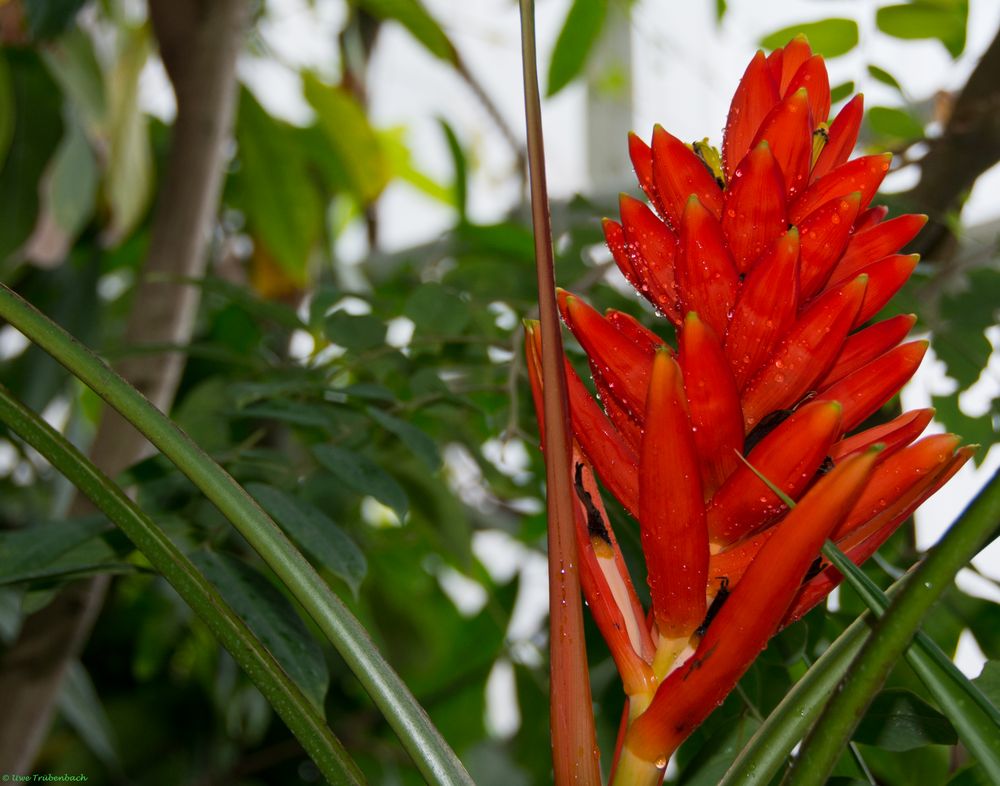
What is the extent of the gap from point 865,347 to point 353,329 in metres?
0.36

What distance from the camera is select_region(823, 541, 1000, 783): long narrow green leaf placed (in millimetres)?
243

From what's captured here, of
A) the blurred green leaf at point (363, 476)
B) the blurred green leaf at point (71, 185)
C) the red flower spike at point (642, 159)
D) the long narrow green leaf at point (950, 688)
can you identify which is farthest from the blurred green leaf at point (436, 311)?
the blurred green leaf at point (71, 185)

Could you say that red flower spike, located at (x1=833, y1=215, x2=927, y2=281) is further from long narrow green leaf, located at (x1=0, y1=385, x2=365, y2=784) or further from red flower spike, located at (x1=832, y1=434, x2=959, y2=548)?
long narrow green leaf, located at (x1=0, y1=385, x2=365, y2=784)

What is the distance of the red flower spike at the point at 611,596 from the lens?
12.8 inches

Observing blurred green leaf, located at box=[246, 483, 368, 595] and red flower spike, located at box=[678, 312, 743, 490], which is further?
blurred green leaf, located at box=[246, 483, 368, 595]

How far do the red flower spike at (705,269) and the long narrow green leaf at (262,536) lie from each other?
0.50 feet

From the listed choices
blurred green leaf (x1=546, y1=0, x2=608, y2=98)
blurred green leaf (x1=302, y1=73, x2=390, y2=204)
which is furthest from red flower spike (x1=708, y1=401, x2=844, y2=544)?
blurred green leaf (x1=302, y1=73, x2=390, y2=204)

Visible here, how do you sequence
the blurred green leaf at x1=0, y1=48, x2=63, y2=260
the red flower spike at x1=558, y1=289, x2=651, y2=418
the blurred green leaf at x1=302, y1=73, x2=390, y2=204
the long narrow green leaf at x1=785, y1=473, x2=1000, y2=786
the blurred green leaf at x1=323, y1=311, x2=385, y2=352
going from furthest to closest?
the blurred green leaf at x1=302, y1=73, x2=390, y2=204, the blurred green leaf at x1=0, y1=48, x2=63, y2=260, the blurred green leaf at x1=323, y1=311, x2=385, y2=352, the red flower spike at x1=558, y1=289, x2=651, y2=418, the long narrow green leaf at x1=785, y1=473, x2=1000, y2=786

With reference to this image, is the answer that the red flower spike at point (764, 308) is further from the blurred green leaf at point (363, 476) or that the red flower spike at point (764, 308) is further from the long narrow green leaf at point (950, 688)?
the blurred green leaf at point (363, 476)

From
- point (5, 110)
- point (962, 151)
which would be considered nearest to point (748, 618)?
point (962, 151)

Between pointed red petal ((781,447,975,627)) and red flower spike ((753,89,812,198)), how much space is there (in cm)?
11

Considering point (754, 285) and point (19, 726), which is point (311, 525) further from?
point (19, 726)

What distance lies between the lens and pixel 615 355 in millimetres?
341

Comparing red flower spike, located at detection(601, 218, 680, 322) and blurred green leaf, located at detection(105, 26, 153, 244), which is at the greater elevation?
blurred green leaf, located at detection(105, 26, 153, 244)
